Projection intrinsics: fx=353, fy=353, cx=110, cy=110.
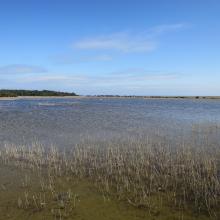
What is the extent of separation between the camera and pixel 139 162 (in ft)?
42.9

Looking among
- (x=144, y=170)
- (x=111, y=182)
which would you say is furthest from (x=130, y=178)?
(x=144, y=170)

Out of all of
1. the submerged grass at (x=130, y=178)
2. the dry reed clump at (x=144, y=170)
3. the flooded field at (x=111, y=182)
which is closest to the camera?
the flooded field at (x=111, y=182)

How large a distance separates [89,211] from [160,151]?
7.30 metres

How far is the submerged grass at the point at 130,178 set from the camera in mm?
8688

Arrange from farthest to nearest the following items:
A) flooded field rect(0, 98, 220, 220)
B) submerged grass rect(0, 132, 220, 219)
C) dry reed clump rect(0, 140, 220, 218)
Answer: dry reed clump rect(0, 140, 220, 218)
submerged grass rect(0, 132, 220, 219)
flooded field rect(0, 98, 220, 220)

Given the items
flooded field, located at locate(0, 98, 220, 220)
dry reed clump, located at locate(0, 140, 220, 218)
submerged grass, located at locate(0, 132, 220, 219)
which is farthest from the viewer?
dry reed clump, located at locate(0, 140, 220, 218)

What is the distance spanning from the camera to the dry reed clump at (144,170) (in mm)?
9109

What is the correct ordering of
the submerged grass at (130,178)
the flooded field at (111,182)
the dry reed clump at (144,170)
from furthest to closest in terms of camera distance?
the dry reed clump at (144,170) → the submerged grass at (130,178) → the flooded field at (111,182)

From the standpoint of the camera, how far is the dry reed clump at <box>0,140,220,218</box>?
9.11 m

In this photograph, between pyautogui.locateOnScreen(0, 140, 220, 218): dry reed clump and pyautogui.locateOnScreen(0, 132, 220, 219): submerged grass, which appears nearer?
pyautogui.locateOnScreen(0, 132, 220, 219): submerged grass

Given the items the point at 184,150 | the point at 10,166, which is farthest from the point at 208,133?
the point at 10,166

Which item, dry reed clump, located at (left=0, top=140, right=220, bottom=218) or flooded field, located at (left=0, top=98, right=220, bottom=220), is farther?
dry reed clump, located at (left=0, top=140, right=220, bottom=218)

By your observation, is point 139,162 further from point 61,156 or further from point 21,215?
point 21,215

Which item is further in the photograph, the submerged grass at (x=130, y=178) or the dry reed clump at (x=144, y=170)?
the dry reed clump at (x=144, y=170)
